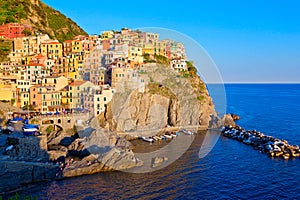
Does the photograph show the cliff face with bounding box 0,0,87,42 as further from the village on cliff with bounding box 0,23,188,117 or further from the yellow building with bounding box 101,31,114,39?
the yellow building with bounding box 101,31,114,39

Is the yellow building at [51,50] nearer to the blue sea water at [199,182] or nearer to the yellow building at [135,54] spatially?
the yellow building at [135,54]

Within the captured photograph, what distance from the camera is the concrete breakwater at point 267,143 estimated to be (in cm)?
3684

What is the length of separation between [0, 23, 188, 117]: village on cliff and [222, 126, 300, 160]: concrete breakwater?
20127 mm

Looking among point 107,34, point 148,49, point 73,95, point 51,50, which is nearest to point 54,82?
point 73,95

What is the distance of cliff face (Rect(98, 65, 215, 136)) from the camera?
154 feet

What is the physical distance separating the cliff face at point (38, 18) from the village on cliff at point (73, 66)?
304 inches

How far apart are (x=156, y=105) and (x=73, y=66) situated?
792 inches

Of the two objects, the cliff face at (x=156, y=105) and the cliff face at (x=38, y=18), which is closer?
the cliff face at (x=156, y=105)

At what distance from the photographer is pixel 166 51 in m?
70.9

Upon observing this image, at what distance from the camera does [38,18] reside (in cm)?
8631

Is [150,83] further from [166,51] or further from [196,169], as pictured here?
[196,169]

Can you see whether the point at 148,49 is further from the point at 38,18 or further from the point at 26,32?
the point at 38,18

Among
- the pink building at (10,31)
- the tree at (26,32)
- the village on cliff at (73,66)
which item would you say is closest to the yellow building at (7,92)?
the village on cliff at (73,66)

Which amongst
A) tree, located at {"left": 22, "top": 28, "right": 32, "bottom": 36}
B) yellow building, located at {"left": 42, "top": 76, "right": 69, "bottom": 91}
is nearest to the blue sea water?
yellow building, located at {"left": 42, "top": 76, "right": 69, "bottom": 91}
